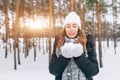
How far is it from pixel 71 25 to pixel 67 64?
464 millimetres

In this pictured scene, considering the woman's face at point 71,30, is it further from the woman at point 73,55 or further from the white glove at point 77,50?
the white glove at point 77,50

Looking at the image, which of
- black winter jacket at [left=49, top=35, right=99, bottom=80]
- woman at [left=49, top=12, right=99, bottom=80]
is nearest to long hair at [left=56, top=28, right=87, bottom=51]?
woman at [left=49, top=12, right=99, bottom=80]

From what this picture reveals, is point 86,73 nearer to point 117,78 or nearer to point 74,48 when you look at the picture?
point 74,48

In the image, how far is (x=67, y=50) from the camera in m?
3.98

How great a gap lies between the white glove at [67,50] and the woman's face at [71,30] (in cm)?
12

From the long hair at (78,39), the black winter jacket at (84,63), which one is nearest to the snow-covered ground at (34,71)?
the black winter jacket at (84,63)

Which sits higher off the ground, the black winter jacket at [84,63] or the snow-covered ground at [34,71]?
the black winter jacket at [84,63]

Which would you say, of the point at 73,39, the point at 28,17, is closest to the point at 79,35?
the point at 73,39

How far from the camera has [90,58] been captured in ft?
13.6

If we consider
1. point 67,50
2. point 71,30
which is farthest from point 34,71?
point 67,50

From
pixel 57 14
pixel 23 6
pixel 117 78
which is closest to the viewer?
pixel 117 78

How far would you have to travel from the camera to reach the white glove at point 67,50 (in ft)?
13.1

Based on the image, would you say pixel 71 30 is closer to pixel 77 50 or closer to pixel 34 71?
pixel 77 50

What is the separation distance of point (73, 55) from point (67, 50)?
98mm
